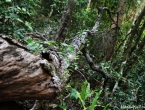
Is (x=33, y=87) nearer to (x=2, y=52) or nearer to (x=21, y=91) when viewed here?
(x=21, y=91)

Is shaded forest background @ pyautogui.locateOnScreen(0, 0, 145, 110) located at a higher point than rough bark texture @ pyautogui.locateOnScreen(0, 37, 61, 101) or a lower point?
higher

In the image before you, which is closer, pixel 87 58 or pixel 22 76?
pixel 22 76

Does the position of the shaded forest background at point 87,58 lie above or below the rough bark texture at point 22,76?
above

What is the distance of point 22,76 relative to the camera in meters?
1.99

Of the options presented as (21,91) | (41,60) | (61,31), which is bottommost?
(21,91)

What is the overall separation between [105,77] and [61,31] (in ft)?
5.37

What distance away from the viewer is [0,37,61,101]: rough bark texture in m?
1.91

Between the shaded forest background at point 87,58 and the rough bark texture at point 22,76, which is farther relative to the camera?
the shaded forest background at point 87,58

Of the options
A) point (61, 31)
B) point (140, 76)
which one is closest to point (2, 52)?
point (61, 31)

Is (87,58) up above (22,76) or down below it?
above

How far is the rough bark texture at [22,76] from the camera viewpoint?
1.91 meters

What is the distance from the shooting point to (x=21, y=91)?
2.07 meters

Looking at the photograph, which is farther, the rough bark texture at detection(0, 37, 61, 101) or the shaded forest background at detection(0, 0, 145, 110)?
the shaded forest background at detection(0, 0, 145, 110)

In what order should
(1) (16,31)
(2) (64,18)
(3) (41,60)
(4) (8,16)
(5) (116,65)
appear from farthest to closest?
(5) (116,65), (2) (64,18), (1) (16,31), (4) (8,16), (3) (41,60)
